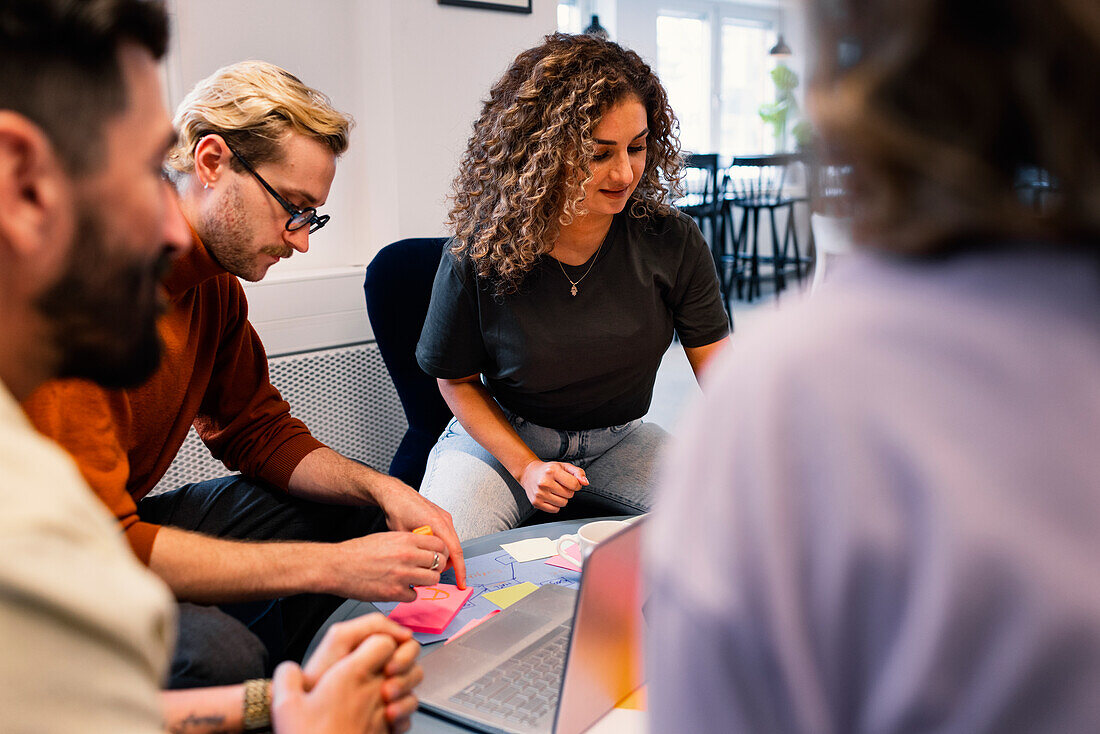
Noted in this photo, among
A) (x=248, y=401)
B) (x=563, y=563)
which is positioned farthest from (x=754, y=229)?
(x=563, y=563)

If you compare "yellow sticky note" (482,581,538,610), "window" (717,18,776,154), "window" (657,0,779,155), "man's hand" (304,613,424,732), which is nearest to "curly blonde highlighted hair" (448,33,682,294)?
"yellow sticky note" (482,581,538,610)

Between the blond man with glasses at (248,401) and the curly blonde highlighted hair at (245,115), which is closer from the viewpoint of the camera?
the blond man with glasses at (248,401)

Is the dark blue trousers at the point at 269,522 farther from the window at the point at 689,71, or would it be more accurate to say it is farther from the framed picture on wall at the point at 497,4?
the window at the point at 689,71

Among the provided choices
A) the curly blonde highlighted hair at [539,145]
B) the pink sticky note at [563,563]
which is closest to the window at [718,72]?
the curly blonde highlighted hair at [539,145]

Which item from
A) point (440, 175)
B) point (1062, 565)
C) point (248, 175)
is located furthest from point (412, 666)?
point (440, 175)

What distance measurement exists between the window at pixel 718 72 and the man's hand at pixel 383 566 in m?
7.08

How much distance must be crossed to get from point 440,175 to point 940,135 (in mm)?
2679

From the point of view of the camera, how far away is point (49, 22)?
67 centimetres

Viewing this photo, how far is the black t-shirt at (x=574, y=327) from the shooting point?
→ 1898 mm

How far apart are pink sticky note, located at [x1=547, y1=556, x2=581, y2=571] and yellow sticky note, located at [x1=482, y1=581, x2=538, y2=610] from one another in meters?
0.07

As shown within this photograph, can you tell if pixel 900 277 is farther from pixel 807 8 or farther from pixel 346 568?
pixel 346 568

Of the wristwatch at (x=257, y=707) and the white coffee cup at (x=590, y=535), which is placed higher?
the white coffee cup at (x=590, y=535)

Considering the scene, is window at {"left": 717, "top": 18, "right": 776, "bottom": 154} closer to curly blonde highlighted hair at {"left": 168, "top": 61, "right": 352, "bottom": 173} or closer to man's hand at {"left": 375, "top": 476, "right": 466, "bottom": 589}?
curly blonde highlighted hair at {"left": 168, "top": 61, "right": 352, "bottom": 173}

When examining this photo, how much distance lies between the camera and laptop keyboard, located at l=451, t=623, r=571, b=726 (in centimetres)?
95
